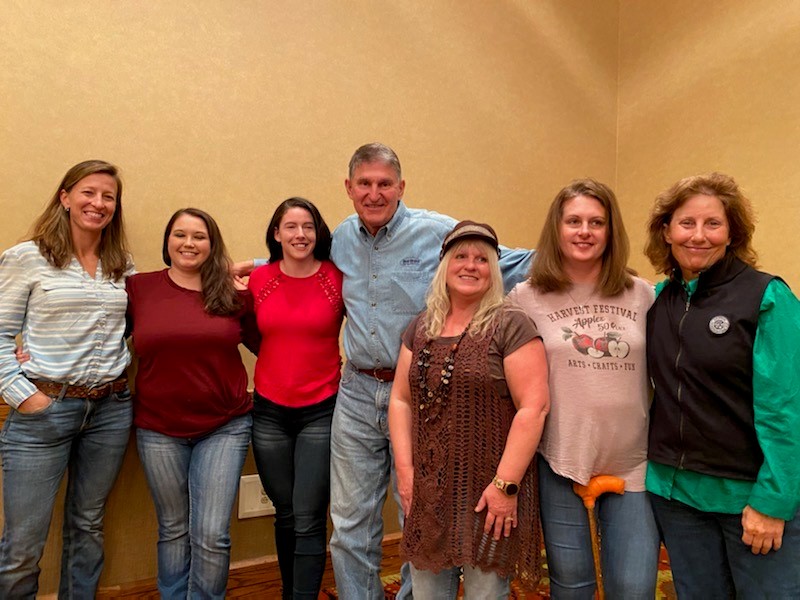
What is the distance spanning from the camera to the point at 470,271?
61.9 inches

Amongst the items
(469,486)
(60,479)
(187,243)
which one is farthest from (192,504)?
(469,486)

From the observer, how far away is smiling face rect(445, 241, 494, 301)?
1.57 metres

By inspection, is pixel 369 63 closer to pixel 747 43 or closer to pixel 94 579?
pixel 747 43

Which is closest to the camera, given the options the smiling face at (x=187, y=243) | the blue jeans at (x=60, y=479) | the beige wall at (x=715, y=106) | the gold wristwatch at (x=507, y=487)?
the gold wristwatch at (x=507, y=487)

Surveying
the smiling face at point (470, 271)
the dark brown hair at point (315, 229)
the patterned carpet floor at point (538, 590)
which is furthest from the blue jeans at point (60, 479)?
the smiling face at point (470, 271)

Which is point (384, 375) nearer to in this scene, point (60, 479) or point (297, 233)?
point (297, 233)

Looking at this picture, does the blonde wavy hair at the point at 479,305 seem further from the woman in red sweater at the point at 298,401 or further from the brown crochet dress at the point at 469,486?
the woman in red sweater at the point at 298,401

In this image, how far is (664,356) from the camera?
4.83ft

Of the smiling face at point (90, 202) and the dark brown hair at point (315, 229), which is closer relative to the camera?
the smiling face at point (90, 202)

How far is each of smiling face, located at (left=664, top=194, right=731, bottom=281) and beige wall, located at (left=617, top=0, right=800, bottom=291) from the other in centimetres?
138

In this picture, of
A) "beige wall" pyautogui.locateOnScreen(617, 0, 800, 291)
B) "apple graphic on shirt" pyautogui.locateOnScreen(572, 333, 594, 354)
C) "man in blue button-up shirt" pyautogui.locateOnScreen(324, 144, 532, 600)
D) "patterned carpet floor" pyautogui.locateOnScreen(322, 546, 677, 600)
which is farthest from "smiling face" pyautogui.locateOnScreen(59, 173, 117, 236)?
"beige wall" pyautogui.locateOnScreen(617, 0, 800, 291)

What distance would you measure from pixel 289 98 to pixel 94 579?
6.57 ft

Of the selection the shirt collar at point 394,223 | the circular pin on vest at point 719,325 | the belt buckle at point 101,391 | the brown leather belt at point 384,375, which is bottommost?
the belt buckle at point 101,391

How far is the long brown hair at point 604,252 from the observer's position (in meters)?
1.58
